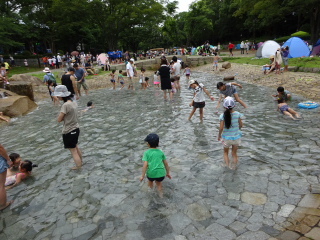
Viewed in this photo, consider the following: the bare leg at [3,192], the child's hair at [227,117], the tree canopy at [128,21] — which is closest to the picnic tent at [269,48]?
the tree canopy at [128,21]

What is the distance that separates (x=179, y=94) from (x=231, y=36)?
2047 inches

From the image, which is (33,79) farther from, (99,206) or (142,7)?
(142,7)

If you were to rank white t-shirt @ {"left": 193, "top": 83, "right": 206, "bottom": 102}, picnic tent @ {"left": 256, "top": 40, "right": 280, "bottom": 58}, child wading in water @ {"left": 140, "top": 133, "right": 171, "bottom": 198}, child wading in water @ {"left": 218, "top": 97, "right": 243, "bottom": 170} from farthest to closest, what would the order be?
picnic tent @ {"left": 256, "top": 40, "right": 280, "bottom": 58} → white t-shirt @ {"left": 193, "top": 83, "right": 206, "bottom": 102} → child wading in water @ {"left": 218, "top": 97, "right": 243, "bottom": 170} → child wading in water @ {"left": 140, "top": 133, "right": 171, "bottom": 198}

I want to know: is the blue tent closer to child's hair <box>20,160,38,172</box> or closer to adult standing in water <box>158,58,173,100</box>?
adult standing in water <box>158,58,173,100</box>

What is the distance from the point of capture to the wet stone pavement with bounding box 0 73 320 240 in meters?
4.25

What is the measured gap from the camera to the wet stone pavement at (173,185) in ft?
13.9

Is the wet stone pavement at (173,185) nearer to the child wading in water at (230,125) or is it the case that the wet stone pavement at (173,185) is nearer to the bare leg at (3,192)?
the bare leg at (3,192)

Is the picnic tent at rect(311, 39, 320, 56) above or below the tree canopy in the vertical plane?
below

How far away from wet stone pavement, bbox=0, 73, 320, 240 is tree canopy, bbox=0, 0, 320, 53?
23359mm

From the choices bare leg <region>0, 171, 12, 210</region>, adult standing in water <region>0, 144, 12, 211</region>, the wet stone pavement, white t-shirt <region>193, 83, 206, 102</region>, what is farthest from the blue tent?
bare leg <region>0, 171, 12, 210</region>

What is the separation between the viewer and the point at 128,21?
36375 millimetres

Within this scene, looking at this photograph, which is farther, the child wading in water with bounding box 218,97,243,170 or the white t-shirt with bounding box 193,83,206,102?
the white t-shirt with bounding box 193,83,206,102

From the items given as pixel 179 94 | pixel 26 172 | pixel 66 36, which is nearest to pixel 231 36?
pixel 66 36

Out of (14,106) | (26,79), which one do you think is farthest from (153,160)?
(26,79)
